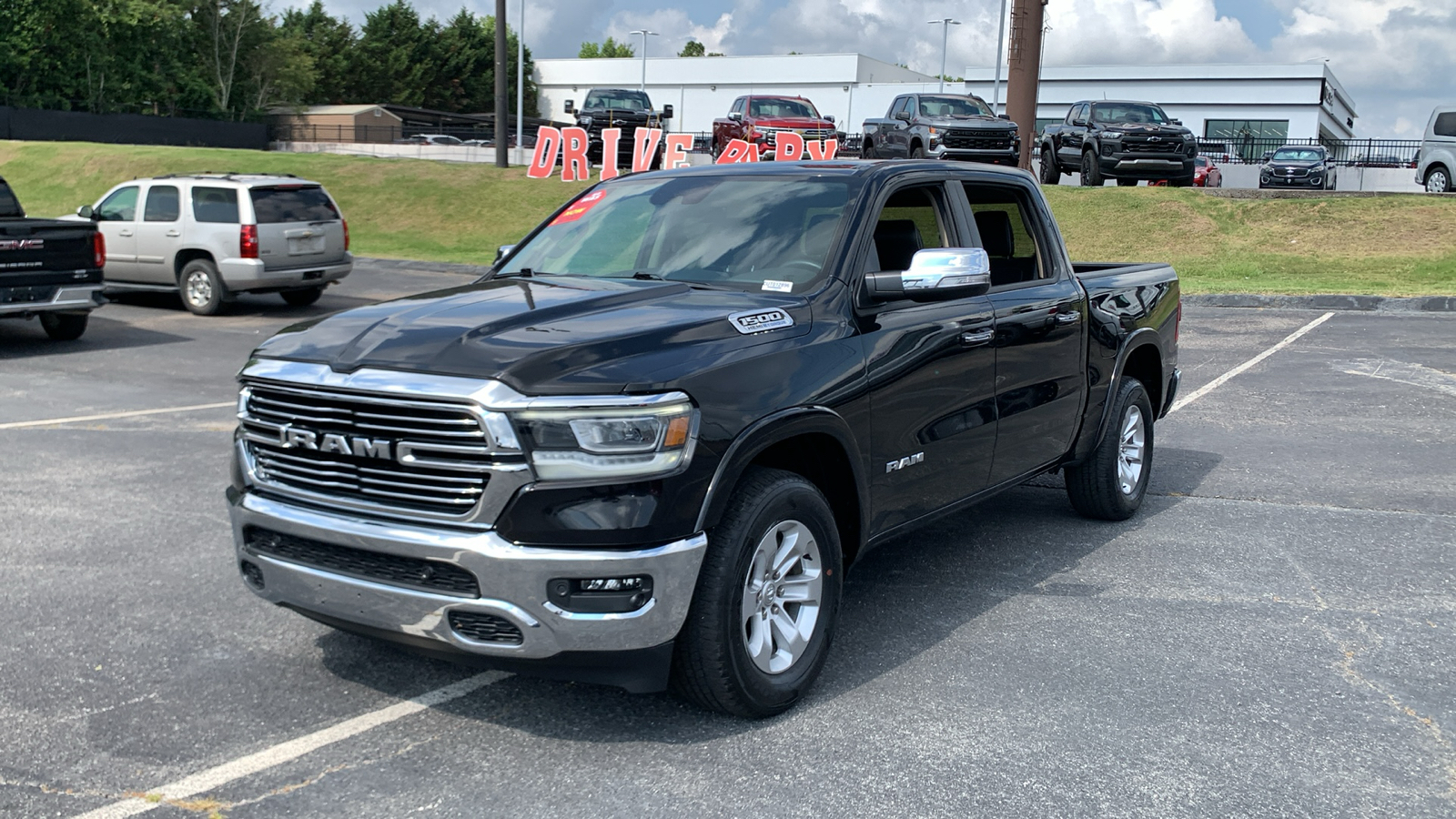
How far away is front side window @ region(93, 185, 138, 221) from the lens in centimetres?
→ 1772

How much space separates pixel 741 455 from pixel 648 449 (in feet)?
1.17

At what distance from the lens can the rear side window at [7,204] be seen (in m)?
13.3

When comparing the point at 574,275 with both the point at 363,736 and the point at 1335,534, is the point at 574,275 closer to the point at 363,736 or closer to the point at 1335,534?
the point at 363,736

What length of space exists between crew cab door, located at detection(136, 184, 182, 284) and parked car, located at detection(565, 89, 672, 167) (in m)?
15.8

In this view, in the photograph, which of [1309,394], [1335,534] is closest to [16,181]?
[1309,394]

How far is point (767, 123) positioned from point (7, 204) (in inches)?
722

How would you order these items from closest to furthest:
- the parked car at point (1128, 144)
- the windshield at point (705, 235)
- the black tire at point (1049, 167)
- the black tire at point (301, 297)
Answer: the windshield at point (705, 235), the black tire at point (301, 297), the parked car at point (1128, 144), the black tire at point (1049, 167)

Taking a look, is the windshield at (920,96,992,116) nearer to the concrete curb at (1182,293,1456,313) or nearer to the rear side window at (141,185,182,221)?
the concrete curb at (1182,293,1456,313)

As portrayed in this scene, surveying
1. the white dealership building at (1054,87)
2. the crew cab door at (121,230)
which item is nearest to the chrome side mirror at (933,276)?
the crew cab door at (121,230)

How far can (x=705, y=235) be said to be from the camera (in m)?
5.14

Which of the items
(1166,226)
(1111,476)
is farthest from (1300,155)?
(1111,476)

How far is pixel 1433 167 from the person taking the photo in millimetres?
26594

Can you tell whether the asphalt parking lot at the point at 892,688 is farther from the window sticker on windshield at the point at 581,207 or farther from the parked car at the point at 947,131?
the parked car at the point at 947,131

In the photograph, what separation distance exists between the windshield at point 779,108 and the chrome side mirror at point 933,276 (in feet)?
83.2
